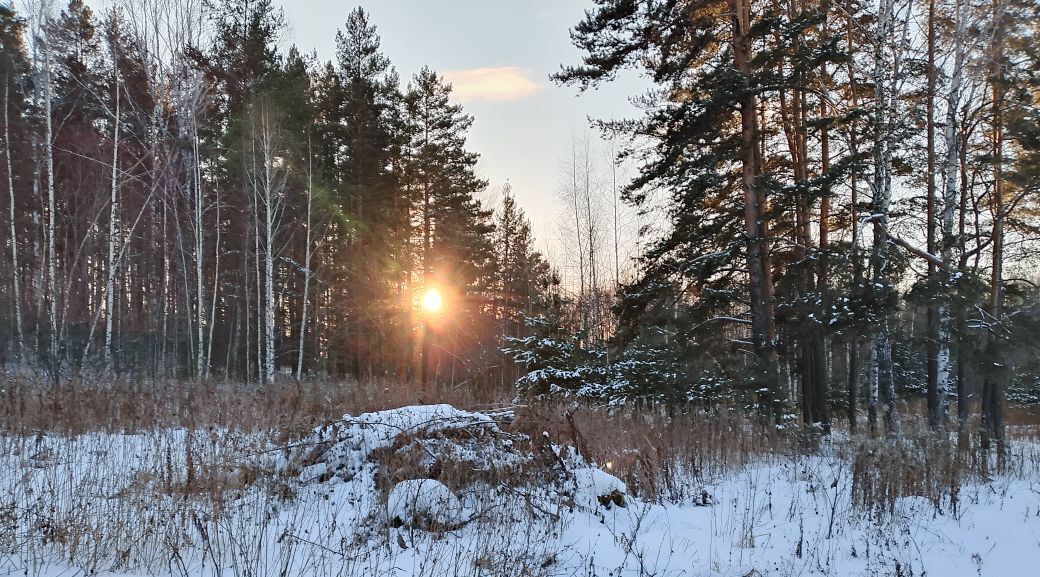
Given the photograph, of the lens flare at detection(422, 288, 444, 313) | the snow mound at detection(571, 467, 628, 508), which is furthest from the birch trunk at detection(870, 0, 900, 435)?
the lens flare at detection(422, 288, 444, 313)

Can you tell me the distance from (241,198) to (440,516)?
20.4 m

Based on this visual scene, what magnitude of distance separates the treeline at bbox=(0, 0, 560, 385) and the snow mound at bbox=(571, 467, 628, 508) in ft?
39.1

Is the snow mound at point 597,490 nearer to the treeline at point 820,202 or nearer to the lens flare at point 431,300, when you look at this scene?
the treeline at point 820,202

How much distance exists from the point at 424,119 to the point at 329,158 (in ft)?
14.2

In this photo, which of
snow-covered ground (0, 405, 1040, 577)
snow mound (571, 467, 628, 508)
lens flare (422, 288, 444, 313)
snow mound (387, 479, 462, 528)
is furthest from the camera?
lens flare (422, 288, 444, 313)

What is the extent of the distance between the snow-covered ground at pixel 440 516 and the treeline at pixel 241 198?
37.8 ft

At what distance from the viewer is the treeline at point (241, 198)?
714 inches

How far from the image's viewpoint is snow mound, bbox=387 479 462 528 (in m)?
4.88

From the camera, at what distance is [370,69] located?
76.7 feet

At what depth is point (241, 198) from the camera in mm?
21797

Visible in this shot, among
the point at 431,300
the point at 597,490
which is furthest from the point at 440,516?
the point at 431,300

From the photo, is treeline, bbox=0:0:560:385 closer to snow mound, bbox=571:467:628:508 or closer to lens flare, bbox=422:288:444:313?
lens flare, bbox=422:288:444:313

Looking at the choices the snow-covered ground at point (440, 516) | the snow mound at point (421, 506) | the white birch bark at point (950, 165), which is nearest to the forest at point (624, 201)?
the white birch bark at point (950, 165)

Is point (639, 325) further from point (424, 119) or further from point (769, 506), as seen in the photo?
point (424, 119)
